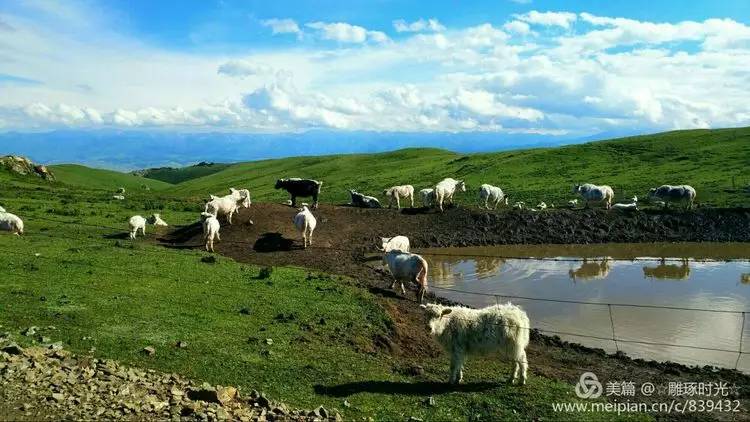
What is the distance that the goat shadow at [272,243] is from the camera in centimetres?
3089

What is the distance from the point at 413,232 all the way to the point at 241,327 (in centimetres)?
2212

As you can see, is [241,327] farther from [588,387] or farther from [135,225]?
[135,225]

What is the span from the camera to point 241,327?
16359 mm

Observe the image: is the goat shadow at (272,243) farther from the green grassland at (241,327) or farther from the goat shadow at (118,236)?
the goat shadow at (118,236)

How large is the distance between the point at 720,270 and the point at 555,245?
403 inches

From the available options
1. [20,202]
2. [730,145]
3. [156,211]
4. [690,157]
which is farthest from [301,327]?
[730,145]

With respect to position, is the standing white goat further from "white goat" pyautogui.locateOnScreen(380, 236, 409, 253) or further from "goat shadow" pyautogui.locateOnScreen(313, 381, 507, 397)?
"goat shadow" pyautogui.locateOnScreen(313, 381, 507, 397)

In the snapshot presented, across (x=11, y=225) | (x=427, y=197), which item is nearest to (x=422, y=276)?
(x=427, y=197)

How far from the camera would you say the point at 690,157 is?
67.1 meters

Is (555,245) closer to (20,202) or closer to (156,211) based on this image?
(156,211)

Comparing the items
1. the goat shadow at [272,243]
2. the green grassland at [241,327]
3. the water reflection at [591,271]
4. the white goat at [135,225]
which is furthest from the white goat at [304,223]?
the water reflection at [591,271]

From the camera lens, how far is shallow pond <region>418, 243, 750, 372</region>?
18641mm

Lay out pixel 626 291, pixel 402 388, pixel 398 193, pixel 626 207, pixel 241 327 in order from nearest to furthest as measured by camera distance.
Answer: pixel 402 388 < pixel 241 327 < pixel 626 291 < pixel 626 207 < pixel 398 193

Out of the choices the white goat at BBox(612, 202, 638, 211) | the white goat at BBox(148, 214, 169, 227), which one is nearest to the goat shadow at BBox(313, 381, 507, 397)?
the white goat at BBox(148, 214, 169, 227)
